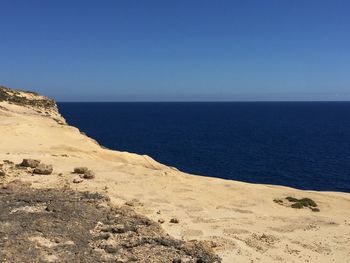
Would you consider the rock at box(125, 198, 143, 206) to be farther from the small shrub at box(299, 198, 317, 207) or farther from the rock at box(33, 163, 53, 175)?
the small shrub at box(299, 198, 317, 207)

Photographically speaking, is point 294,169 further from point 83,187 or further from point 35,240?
point 35,240

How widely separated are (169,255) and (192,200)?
35.9 ft

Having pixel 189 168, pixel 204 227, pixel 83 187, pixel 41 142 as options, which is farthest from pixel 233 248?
pixel 189 168

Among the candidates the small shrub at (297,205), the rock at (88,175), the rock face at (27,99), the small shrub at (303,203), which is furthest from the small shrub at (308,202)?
the rock face at (27,99)

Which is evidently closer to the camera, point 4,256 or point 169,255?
point 4,256

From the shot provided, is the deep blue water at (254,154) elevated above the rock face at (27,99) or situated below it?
below

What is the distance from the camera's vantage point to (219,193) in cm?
3253

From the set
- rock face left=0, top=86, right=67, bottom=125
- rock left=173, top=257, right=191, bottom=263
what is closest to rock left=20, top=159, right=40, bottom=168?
rock left=173, top=257, right=191, bottom=263

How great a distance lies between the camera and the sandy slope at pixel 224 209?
72.5 ft

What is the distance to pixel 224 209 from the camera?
1125 inches

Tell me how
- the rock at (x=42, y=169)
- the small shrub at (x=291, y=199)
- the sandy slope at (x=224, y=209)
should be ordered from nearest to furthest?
the sandy slope at (x=224, y=209) < the rock at (x=42, y=169) < the small shrub at (x=291, y=199)

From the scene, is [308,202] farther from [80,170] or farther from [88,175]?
[80,170]

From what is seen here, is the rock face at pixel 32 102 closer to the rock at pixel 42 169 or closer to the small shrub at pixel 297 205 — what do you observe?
the rock at pixel 42 169

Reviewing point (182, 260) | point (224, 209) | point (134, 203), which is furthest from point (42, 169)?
point (182, 260)
